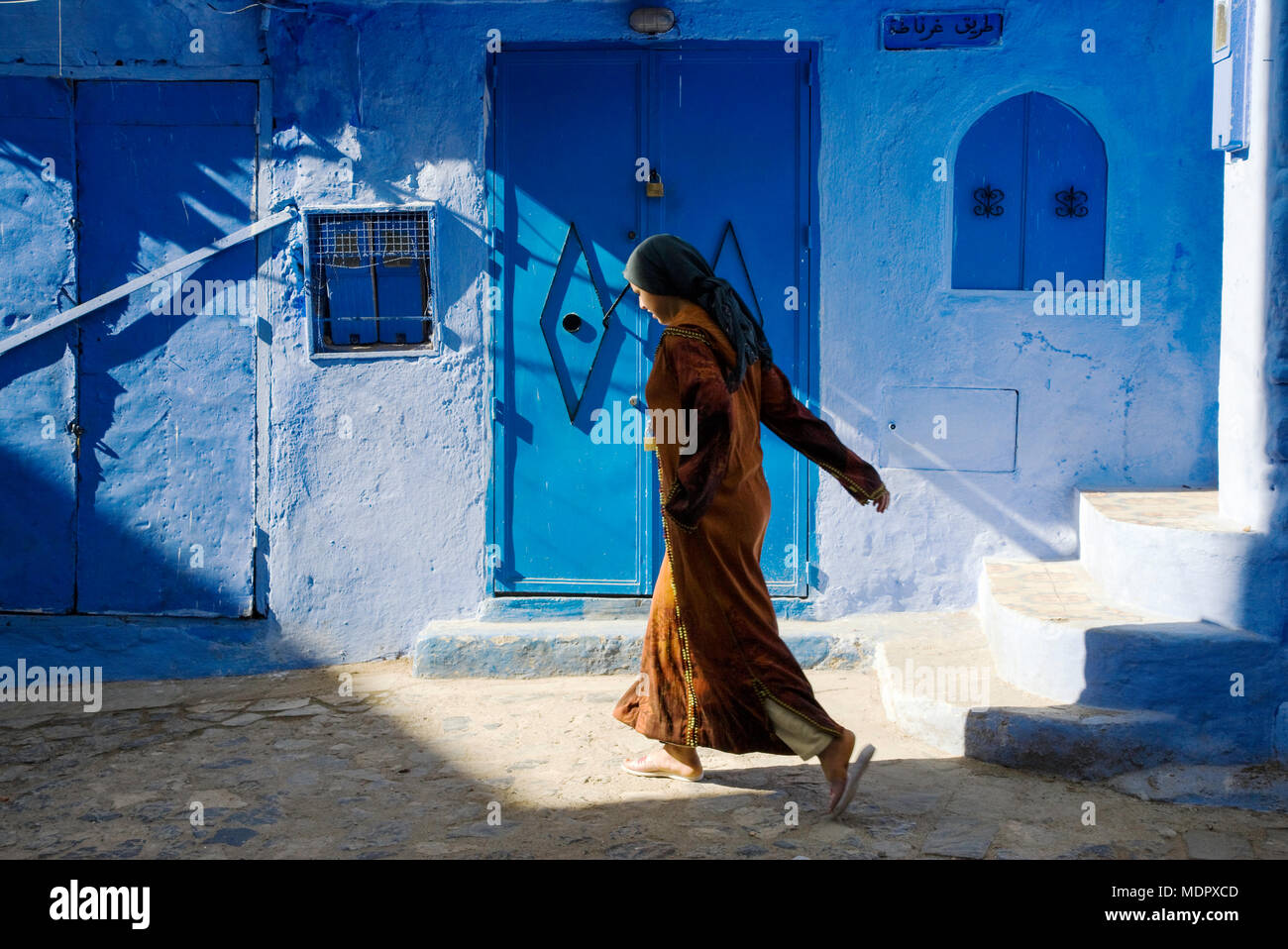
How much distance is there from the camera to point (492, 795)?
404cm

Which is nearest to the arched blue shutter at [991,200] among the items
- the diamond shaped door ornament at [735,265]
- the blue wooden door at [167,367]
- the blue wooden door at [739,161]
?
the blue wooden door at [739,161]

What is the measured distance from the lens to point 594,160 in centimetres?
550

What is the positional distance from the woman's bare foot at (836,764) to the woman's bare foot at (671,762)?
1.69ft

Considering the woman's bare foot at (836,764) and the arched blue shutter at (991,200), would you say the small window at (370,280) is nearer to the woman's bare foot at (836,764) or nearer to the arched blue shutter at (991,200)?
the arched blue shutter at (991,200)

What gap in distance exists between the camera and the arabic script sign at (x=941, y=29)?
5344mm

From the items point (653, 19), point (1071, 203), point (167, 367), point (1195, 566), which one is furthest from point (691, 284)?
point (167, 367)

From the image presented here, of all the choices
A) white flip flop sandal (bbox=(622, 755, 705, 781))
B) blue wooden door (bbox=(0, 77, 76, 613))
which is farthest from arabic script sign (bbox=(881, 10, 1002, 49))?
blue wooden door (bbox=(0, 77, 76, 613))

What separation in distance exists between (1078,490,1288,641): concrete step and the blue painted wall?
2.75 feet

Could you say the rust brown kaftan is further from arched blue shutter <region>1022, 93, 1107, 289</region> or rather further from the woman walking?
arched blue shutter <region>1022, 93, 1107, 289</region>

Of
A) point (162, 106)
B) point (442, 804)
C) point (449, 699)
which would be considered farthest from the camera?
point (162, 106)

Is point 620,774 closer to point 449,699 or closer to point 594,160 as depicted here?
point 449,699

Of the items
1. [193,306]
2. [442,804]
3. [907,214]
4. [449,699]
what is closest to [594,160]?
[907,214]

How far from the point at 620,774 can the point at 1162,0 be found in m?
4.03

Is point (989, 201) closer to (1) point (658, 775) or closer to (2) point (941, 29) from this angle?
(2) point (941, 29)
